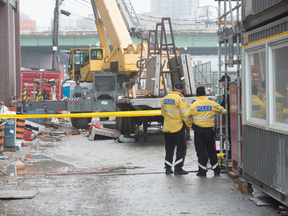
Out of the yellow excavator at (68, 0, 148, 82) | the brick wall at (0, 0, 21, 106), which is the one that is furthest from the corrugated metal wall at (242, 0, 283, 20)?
the brick wall at (0, 0, 21, 106)

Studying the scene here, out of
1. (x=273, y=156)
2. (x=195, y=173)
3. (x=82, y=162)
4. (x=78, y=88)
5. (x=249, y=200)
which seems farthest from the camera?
(x=78, y=88)

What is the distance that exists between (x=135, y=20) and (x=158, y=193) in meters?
13.7

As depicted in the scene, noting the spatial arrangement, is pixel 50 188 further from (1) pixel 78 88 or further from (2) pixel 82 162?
(1) pixel 78 88

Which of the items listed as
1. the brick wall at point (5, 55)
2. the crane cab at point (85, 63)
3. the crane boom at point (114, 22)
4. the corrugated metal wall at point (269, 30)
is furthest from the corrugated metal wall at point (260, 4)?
the brick wall at point (5, 55)

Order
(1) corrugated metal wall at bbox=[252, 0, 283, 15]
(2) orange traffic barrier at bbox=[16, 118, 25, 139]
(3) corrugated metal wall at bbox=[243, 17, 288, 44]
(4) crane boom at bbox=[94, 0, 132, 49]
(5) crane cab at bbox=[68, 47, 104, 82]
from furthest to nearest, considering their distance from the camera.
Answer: (5) crane cab at bbox=[68, 47, 104, 82], (4) crane boom at bbox=[94, 0, 132, 49], (2) orange traffic barrier at bbox=[16, 118, 25, 139], (1) corrugated metal wall at bbox=[252, 0, 283, 15], (3) corrugated metal wall at bbox=[243, 17, 288, 44]

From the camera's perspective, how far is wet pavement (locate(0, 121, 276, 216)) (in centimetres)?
505

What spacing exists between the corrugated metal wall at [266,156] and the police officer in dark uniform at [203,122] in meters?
1.06

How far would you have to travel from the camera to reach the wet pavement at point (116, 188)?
5.05 m

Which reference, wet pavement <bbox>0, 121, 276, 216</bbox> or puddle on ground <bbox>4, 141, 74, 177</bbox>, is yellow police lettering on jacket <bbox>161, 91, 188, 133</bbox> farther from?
puddle on ground <bbox>4, 141, 74, 177</bbox>

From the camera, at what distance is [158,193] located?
19.0ft

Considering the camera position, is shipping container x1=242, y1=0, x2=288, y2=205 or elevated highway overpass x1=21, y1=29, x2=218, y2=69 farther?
elevated highway overpass x1=21, y1=29, x2=218, y2=69

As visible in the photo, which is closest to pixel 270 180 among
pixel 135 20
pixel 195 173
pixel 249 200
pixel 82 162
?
pixel 249 200

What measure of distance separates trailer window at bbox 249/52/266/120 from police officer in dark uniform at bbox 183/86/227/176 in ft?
3.89

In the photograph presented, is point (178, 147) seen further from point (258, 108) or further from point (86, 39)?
point (86, 39)
